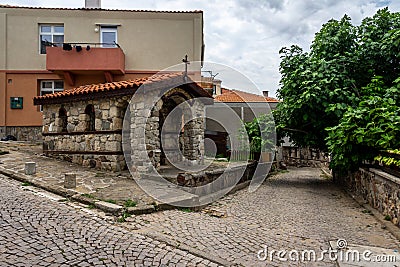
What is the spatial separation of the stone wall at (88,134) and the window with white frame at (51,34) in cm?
646

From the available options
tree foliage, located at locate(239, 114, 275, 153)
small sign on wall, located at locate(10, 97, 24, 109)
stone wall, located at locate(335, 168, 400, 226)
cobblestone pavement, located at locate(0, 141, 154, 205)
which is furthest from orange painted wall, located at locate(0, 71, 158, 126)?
stone wall, located at locate(335, 168, 400, 226)

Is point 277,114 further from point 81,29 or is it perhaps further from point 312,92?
point 81,29

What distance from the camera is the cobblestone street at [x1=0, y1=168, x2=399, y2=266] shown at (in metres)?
3.74

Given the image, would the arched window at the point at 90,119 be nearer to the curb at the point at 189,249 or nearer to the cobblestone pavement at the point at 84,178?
the cobblestone pavement at the point at 84,178

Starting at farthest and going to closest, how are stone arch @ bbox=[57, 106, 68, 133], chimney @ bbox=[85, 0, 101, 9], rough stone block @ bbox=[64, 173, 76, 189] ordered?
chimney @ bbox=[85, 0, 101, 9], stone arch @ bbox=[57, 106, 68, 133], rough stone block @ bbox=[64, 173, 76, 189]

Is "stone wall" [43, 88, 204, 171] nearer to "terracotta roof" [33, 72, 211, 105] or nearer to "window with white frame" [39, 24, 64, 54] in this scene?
"terracotta roof" [33, 72, 211, 105]

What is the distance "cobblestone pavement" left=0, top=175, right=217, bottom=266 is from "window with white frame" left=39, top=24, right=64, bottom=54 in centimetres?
1239

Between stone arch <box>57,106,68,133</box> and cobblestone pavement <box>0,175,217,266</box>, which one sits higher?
stone arch <box>57,106,68,133</box>

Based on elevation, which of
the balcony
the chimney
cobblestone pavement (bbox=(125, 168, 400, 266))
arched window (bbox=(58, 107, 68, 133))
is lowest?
cobblestone pavement (bbox=(125, 168, 400, 266))

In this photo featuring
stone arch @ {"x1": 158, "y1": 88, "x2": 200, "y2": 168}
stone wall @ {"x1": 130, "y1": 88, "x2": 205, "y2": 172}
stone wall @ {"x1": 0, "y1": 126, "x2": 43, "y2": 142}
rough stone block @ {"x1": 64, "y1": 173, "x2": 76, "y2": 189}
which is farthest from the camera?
stone wall @ {"x1": 0, "y1": 126, "x2": 43, "y2": 142}

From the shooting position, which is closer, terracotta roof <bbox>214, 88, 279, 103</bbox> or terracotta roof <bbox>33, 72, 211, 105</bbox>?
terracotta roof <bbox>33, 72, 211, 105</bbox>

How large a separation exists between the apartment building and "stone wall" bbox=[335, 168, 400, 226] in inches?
365

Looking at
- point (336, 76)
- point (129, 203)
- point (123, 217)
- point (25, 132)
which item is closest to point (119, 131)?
point (129, 203)

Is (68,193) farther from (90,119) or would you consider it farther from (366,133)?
(366,133)
